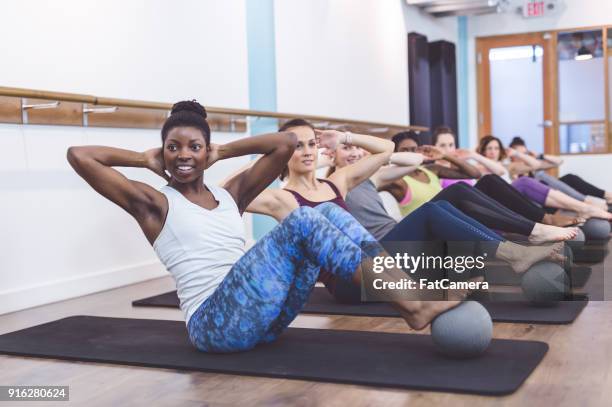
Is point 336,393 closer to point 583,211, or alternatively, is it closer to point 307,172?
point 307,172

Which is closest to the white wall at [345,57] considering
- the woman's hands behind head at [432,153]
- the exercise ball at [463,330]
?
the woman's hands behind head at [432,153]

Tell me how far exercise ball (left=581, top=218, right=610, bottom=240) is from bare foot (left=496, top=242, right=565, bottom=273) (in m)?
2.02

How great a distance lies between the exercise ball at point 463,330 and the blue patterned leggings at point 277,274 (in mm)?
279

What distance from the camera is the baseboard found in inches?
140

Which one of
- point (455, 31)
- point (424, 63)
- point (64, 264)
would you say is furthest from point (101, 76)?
point (455, 31)

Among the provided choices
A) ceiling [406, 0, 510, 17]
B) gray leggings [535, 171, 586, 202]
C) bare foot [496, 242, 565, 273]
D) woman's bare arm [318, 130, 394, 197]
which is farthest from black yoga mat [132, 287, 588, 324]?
ceiling [406, 0, 510, 17]

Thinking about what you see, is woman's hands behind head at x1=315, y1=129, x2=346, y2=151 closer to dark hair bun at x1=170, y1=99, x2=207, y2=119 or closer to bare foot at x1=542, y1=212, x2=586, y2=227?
dark hair bun at x1=170, y1=99, x2=207, y2=119

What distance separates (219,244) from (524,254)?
3.96ft

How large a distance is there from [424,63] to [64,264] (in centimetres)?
563

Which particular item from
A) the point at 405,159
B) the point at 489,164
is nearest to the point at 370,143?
the point at 405,159

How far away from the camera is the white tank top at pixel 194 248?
2305 millimetres

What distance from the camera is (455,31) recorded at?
9695 mm

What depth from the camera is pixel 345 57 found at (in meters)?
6.67
